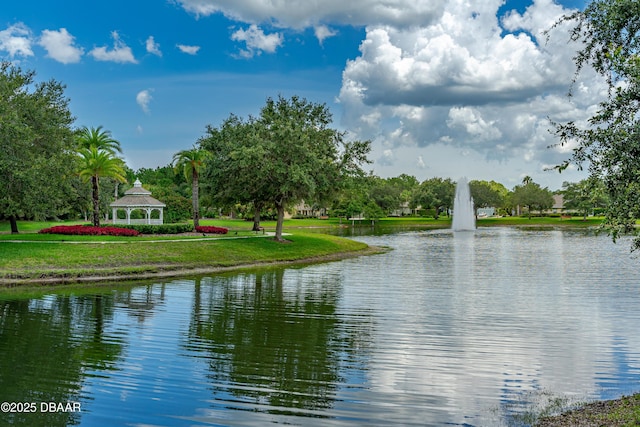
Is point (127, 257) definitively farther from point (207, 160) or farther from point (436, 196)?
point (436, 196)

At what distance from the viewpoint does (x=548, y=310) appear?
20312 millimetres

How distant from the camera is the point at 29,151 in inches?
1337

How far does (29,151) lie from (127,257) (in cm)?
923

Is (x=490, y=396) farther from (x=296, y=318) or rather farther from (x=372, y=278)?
(x=372, y=278)

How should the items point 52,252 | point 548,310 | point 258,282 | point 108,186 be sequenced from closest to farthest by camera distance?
point 548,310 < point 258,282 < point 52,252 < point 108,186

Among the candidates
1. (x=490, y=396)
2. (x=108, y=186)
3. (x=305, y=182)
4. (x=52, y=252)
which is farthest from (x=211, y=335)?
(x=108, y=186)

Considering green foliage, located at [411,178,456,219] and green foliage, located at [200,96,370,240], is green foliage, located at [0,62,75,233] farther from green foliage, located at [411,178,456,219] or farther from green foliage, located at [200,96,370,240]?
green foliage, located at [411,178,456,219]

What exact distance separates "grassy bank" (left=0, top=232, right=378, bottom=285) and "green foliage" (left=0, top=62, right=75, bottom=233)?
276 cm

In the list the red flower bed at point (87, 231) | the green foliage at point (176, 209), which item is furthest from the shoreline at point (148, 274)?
the green foliage at point (176, 209)

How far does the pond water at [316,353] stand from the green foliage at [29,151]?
1224 cm

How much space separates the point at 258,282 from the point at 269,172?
1817cm

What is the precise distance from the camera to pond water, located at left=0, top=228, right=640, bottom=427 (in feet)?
32.5

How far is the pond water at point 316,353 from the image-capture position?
991cm

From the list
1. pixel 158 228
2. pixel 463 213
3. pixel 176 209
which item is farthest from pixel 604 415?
pixel 463 213
